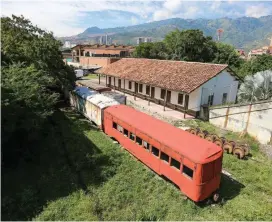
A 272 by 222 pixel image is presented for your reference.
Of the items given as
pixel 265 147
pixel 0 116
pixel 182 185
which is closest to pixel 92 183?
pixel 182 185

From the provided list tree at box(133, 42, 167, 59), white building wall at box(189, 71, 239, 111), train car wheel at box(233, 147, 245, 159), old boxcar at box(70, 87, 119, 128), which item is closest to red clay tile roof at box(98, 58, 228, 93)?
white building wall at box(189, 71, 239, 111)

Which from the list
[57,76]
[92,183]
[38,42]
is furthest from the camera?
[57,76]

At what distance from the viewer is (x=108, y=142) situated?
14.7 metres

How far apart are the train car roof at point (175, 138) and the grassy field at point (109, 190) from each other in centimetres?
210

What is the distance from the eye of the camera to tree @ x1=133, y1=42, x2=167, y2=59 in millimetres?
44688

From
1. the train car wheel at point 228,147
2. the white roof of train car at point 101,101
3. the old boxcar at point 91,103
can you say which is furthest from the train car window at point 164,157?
the white roof of train car at point 101,101

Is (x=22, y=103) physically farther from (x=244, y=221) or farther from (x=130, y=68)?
(x=130, y=68)

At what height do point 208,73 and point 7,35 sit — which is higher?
point 7,35

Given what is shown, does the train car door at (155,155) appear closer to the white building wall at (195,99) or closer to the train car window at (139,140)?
the train car window at (139,140)

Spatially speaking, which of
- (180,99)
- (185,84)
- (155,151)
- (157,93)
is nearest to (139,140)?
(155,151)

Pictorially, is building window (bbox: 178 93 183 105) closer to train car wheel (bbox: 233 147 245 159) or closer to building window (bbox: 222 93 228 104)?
building window (bbox: 222 93 228 104)

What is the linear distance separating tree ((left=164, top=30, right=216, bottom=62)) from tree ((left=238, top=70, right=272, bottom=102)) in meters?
19.8

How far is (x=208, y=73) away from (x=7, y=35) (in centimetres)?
1724

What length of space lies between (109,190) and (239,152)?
8169 millimetres
